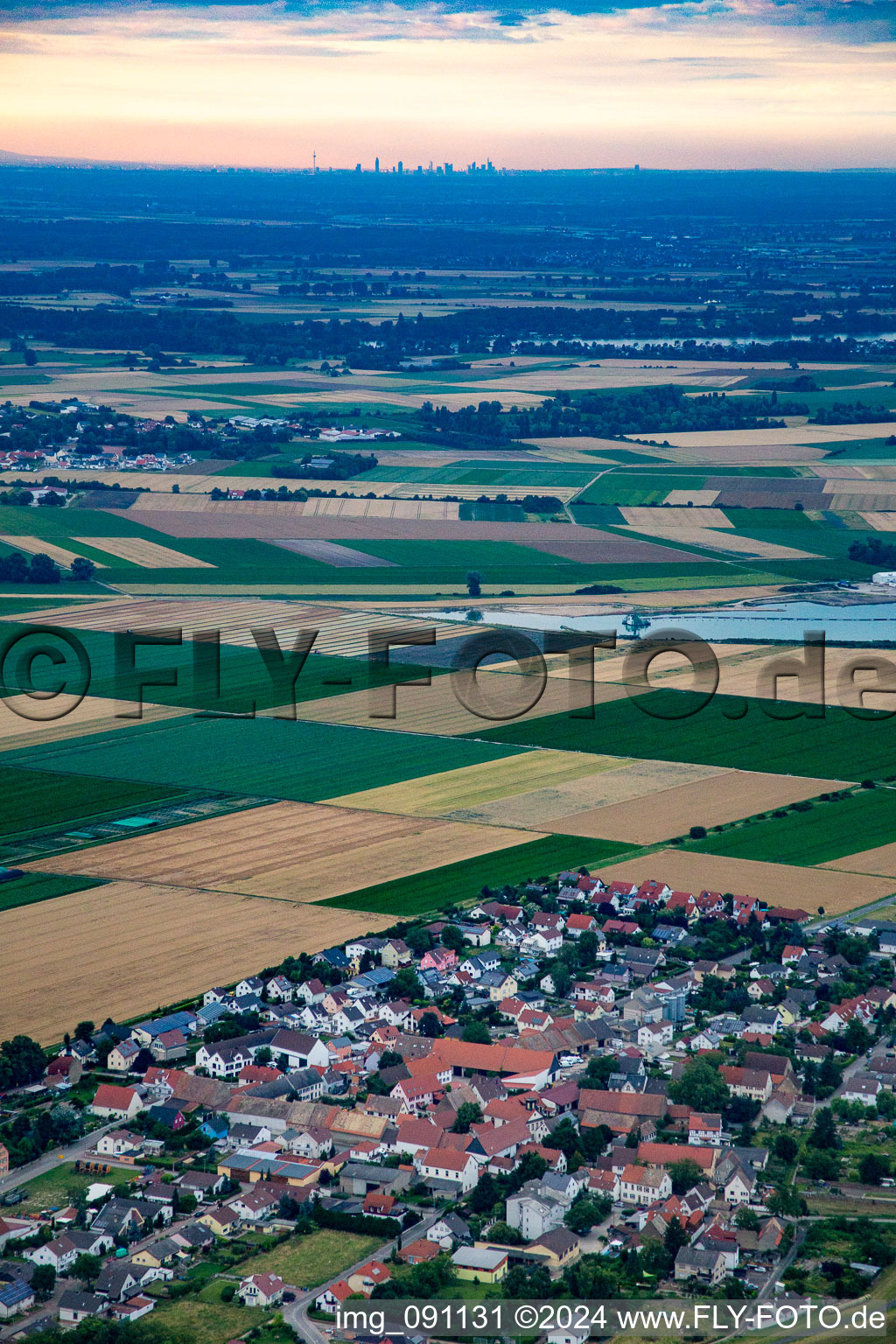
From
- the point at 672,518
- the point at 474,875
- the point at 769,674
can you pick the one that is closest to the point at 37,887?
the point at 474,875

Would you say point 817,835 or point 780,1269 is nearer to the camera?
point 780,1269

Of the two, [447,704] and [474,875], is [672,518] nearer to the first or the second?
[447,704]

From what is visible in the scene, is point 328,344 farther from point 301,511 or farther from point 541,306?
point 301,511

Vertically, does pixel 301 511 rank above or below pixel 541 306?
below

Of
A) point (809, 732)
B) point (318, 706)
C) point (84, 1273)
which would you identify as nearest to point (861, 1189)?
point (84, 1273)

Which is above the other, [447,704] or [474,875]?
[447,704]

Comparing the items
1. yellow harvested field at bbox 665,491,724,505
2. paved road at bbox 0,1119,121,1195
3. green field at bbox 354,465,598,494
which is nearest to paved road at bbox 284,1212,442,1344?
paved road at bbox 0,1119,121,1195
